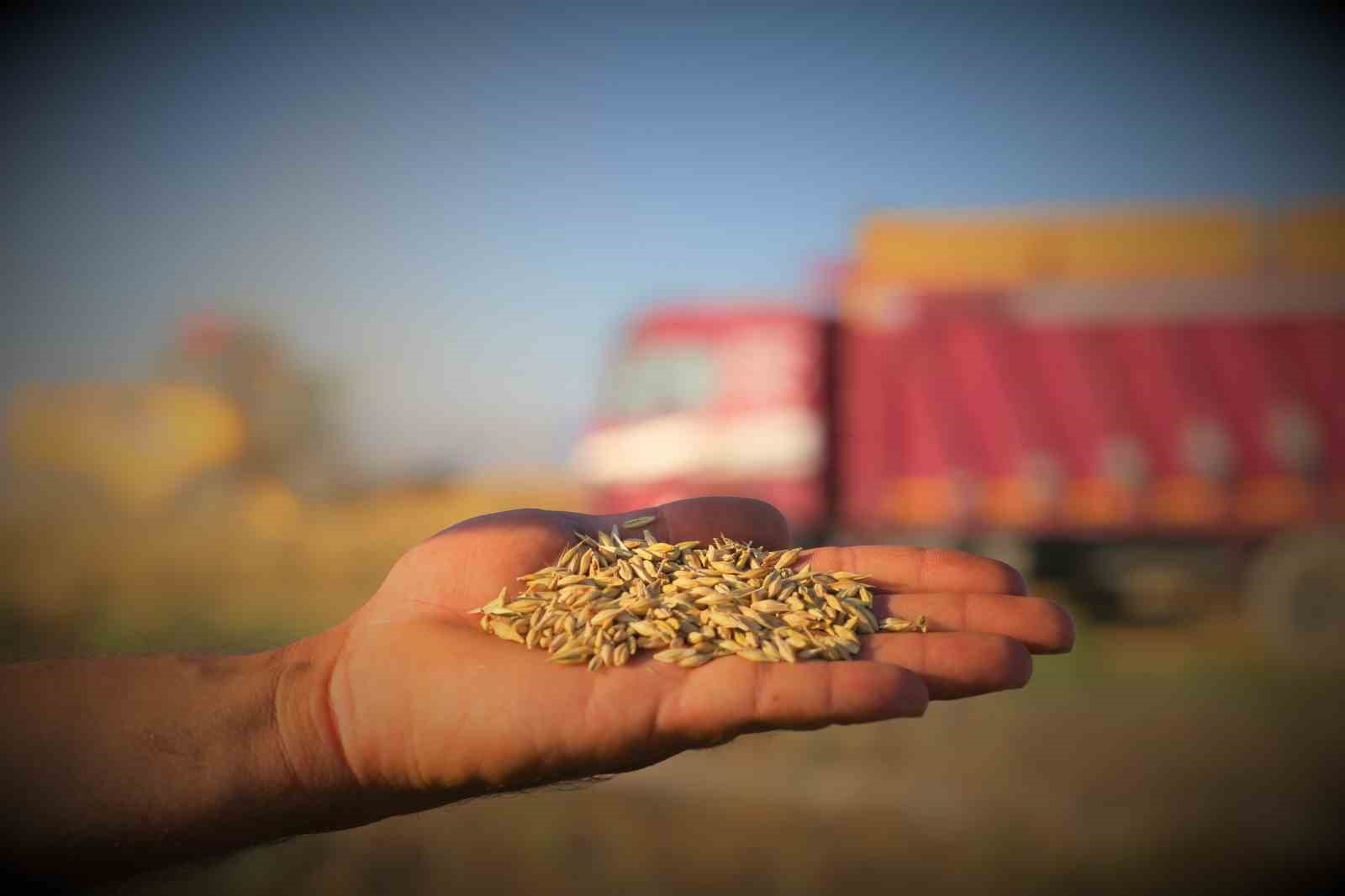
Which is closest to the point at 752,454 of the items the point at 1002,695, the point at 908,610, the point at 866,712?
the point at 1002,695

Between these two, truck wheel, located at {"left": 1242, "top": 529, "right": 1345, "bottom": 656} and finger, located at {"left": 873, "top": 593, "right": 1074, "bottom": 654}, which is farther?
truck wheel, located at {"left": 1242, "top": 529, "right": 1345, "bottom": 656}

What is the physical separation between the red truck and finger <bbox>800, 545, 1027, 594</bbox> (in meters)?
4.98

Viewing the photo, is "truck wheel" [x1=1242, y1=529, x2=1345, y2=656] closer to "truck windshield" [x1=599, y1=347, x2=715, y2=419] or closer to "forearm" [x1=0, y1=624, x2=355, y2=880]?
"truck windshield" [x1=599, y1=347, x2=715, y2=419]

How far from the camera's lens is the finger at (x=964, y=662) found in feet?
7.43

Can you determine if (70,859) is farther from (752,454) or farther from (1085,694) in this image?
(752,454)

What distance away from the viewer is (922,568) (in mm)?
2801

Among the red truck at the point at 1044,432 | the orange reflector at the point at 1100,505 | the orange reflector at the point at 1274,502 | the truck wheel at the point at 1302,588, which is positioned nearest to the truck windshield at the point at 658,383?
the red truck at the point at 1044,432

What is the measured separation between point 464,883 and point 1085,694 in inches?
165

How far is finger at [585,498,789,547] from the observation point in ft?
9.91

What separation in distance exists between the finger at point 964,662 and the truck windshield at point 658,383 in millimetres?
5830

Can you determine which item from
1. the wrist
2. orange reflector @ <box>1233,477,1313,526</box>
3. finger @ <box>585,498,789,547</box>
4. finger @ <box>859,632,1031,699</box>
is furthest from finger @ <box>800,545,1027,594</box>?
orange reflector @ <box>1233,477,1313,526</box>

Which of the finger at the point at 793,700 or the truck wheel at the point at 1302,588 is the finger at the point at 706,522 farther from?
the truck wheel at the point at 1302,588

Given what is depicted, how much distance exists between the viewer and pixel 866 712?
2072mm

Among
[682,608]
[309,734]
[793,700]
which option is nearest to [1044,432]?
[682,608]
